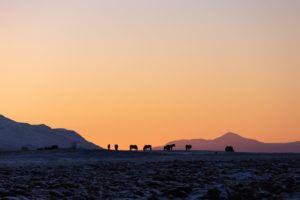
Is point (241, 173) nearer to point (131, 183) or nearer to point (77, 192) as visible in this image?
point (131, 183)

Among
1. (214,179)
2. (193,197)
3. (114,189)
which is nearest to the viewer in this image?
(193,197)

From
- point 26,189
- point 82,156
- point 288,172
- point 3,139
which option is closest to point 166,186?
point 26,189

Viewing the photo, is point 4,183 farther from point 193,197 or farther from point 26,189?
point 193,197

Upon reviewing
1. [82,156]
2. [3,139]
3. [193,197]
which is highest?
[3,139]

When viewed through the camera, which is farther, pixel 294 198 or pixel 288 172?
pixel 288 172

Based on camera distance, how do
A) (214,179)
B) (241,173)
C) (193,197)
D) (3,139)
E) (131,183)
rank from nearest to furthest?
(193,197) → (131,183) → (214,179) → (241,173) → (3,139)

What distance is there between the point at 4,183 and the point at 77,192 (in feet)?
12.5

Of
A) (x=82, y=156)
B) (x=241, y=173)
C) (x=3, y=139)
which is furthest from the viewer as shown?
(x=3, y=139)

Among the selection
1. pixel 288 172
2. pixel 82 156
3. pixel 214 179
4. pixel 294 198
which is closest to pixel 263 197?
pixel 294 198

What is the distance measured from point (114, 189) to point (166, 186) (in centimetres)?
244

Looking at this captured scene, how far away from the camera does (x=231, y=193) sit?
938 inches

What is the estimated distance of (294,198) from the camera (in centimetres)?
2366

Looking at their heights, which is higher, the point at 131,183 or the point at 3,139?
the point at 3,139

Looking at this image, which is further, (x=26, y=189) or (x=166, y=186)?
A: (x=166, y=186)
